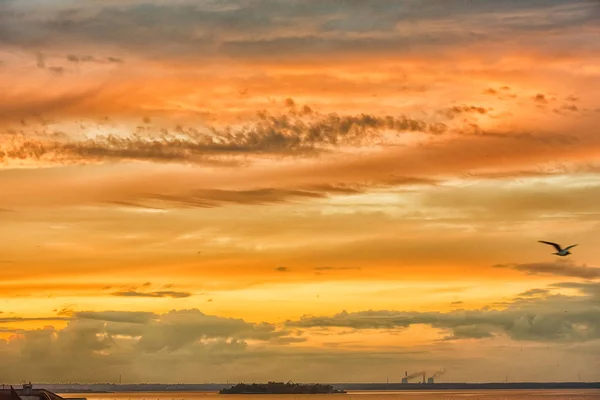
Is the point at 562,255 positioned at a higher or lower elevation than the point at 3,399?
higher

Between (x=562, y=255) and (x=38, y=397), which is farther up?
(x=562, y=255)

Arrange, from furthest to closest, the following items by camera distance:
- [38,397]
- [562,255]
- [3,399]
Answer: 1. [38,397]
2. [3,399]
3. [562,255]

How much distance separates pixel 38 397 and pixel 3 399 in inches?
360

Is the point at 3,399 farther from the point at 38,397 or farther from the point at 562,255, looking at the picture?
the point at 562,255

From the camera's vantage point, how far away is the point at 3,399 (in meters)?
111

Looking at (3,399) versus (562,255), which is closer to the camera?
(562,255)

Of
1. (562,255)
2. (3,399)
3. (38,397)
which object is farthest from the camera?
(38,397)

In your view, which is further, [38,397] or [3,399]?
[38,397]

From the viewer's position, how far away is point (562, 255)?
97750 mm

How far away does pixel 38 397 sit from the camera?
119562mm

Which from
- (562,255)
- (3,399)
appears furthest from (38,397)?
(562,255)

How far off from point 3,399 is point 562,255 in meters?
61.6
